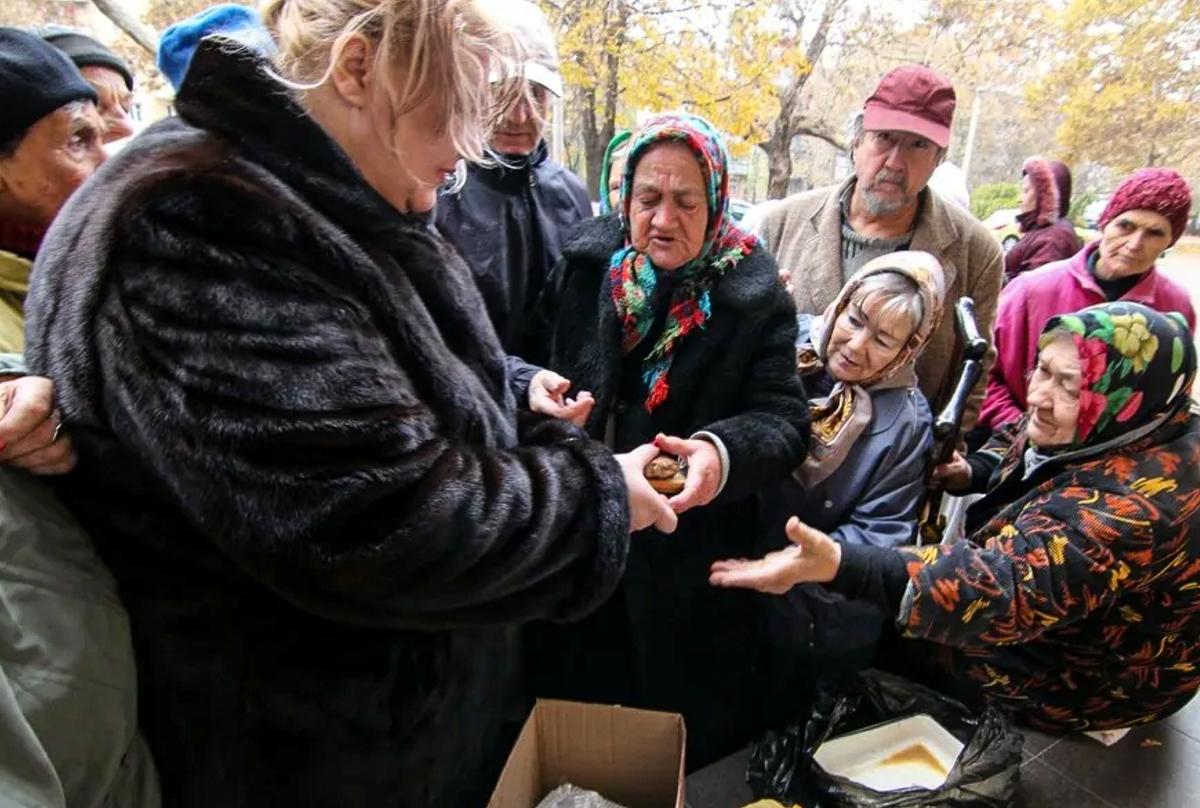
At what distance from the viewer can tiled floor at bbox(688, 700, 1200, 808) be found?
1.69 metres

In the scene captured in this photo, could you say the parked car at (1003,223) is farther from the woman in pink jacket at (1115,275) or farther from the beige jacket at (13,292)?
the beige jacket at (13,292)

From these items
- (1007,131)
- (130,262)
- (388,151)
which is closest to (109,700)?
(130,262)

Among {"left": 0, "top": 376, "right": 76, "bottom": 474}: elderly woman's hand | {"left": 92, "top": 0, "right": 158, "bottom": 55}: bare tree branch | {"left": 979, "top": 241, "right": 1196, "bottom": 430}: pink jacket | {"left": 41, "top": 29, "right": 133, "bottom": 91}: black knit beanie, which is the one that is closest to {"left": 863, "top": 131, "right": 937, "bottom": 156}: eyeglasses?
{"left": 979, "top": 241, "right": 1196, "bottom": 430}: pink jacket

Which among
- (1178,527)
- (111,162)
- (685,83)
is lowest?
(1178,527)

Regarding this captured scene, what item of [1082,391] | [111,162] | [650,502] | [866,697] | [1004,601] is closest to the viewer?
[111,162]

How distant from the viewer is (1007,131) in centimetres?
472

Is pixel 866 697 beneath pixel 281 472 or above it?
beneath

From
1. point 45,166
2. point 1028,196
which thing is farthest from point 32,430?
point 1028,196

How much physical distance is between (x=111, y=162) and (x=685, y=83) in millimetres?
4286

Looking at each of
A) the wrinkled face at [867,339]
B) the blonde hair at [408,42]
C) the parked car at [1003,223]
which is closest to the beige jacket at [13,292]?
the blonde hair at [408,42]

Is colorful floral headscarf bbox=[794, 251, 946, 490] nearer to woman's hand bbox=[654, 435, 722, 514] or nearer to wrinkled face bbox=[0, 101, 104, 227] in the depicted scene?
woman's hand bbox=[654, 435, 722, 514]

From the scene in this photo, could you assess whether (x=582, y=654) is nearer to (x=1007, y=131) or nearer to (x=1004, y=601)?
(x=1004, y=601)

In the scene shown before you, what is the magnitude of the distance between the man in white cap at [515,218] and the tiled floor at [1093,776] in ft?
3.82

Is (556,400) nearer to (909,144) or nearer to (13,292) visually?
(13,292)
